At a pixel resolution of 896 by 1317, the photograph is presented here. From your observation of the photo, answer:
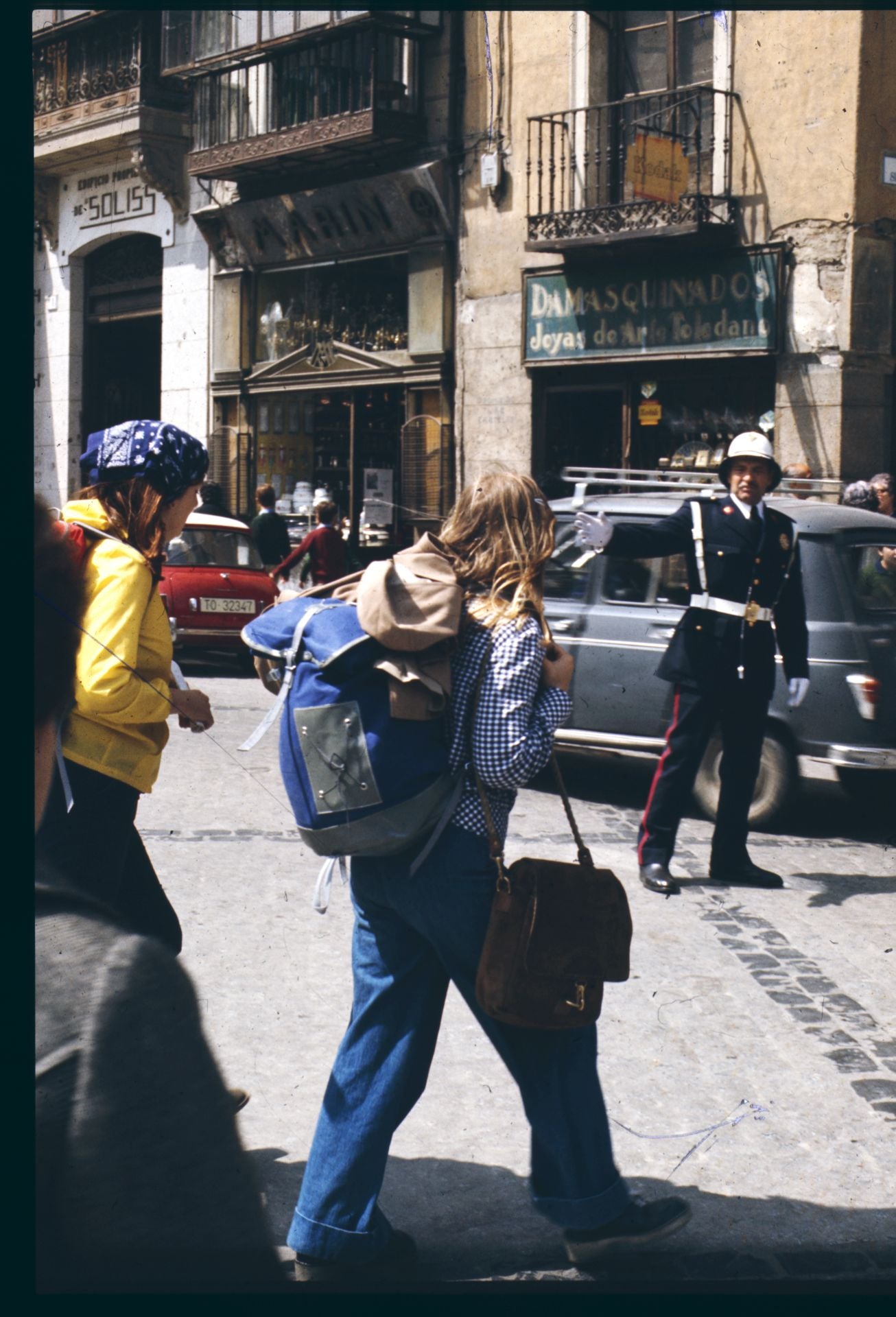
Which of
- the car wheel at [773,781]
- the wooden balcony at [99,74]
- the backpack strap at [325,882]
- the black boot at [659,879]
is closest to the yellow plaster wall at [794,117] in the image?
the car wheel at [773,781]

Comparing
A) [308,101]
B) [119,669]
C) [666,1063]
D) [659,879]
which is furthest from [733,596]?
→ [308,101]

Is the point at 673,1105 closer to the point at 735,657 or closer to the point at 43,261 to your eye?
the point at 735,657

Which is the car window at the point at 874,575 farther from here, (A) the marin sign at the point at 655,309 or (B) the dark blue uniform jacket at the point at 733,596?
(A) the marin sign at the point at 655,309

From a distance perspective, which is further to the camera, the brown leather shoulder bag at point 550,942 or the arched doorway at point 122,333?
the arched doorway at point 122,333

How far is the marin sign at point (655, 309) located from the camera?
15.6 m

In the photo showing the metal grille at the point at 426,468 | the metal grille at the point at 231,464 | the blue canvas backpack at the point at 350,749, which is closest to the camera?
the blue canvas backpack at the point at 350,749

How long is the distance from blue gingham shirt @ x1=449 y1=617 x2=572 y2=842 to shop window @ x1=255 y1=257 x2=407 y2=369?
17072 millimetres

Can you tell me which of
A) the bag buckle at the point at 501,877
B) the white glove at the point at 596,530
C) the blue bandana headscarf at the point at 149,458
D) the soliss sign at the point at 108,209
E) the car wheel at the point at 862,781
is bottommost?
the car wheel at the point at 862,781

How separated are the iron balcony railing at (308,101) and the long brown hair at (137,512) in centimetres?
1593

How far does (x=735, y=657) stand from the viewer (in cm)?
730

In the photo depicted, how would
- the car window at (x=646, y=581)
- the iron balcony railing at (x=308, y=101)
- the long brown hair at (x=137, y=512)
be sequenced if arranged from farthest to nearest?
1. the iron balcony railing at (x=308, y=101)
2. the car window at (x=646, y=581)
3. the long brown hair at (x=137, y=512)

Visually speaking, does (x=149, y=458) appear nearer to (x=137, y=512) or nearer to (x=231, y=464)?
(x=137, y=512)

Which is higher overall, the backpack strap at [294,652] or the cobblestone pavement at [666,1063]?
the backpack strap at [294,652]

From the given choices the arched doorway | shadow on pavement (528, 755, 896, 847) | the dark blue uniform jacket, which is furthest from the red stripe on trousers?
the arched doorway
